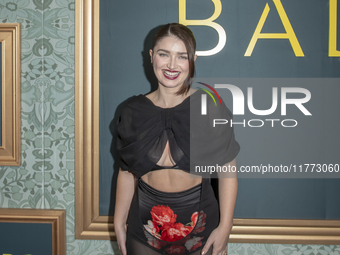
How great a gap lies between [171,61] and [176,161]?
18.0 inches

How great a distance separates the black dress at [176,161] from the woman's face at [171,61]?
12cm

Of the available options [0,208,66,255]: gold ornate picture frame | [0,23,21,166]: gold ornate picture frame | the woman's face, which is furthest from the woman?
[0,23,21,166]: gold ornate picture frame

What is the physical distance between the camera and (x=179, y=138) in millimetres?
1203

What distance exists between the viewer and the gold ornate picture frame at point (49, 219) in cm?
167

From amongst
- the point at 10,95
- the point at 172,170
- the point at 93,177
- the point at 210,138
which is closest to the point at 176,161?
the point at 172,170

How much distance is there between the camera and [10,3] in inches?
65.9

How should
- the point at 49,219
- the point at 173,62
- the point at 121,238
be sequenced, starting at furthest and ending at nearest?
the point at 49,219
the point at 121,238
the point at 173,62

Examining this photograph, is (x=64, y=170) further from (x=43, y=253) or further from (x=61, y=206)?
(x=43, y=253)

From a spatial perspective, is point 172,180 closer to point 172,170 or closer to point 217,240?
point 172,170

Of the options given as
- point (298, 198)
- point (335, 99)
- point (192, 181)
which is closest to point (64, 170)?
point (192, 181)

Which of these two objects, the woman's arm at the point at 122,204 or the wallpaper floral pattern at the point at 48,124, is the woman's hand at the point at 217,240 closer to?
the woman's arm at the point at 122,204

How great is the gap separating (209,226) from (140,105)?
67 centimetres

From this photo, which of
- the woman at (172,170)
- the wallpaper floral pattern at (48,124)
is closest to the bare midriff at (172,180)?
the woman at (172,170)

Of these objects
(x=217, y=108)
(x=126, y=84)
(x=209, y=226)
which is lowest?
(x=209, y=226)
